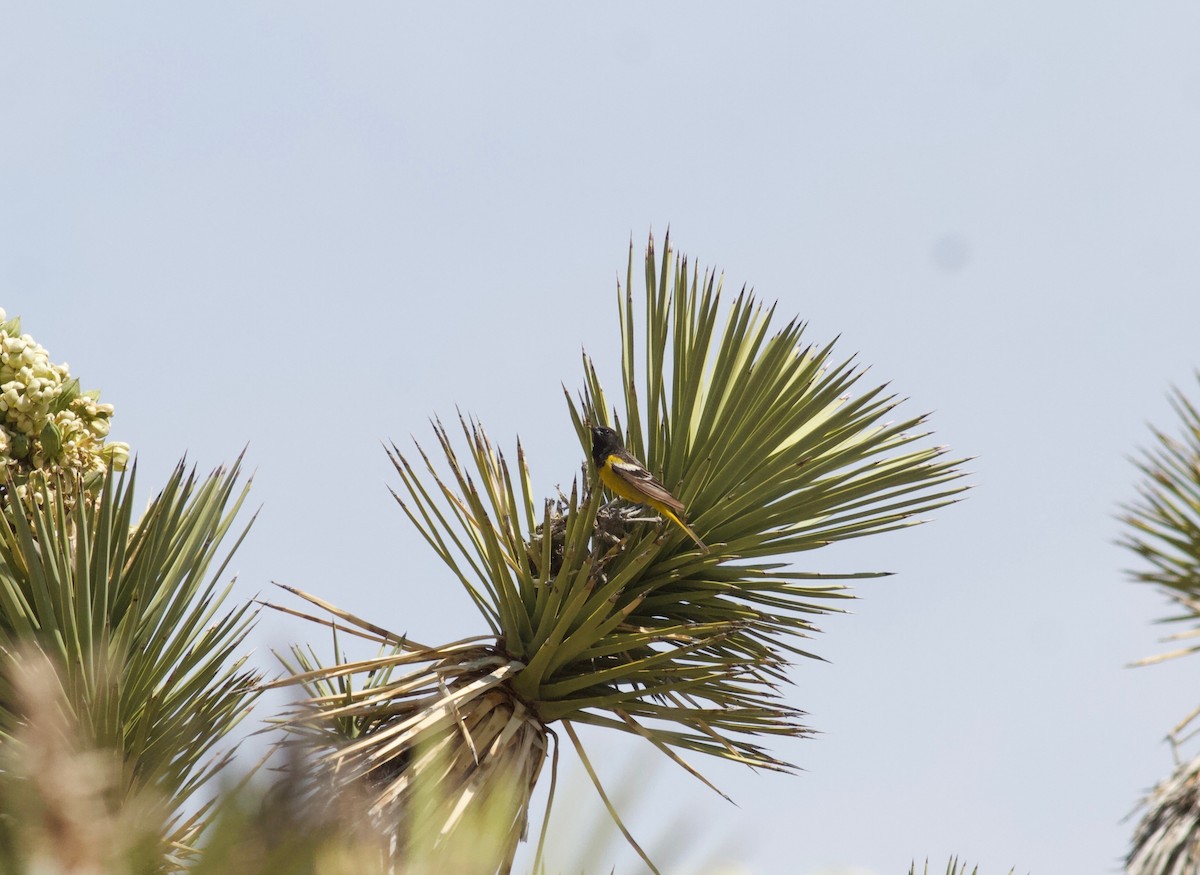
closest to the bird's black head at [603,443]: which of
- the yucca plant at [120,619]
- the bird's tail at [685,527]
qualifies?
the bird's tail at [685,527]

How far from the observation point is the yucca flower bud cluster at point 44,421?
10.8 ft

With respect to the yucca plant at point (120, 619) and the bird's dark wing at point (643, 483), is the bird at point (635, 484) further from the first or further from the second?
the yucca plant at point (120, 619)

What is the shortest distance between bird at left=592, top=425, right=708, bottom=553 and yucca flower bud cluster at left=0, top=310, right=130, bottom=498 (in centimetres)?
165

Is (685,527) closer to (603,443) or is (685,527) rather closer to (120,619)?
(603,443)

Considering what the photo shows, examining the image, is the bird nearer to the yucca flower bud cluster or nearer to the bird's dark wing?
the bird's dark wing

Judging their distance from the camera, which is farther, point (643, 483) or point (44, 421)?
point (643, 483)

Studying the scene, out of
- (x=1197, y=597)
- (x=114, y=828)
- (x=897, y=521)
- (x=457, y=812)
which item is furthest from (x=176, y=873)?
(x=1197, y=597)

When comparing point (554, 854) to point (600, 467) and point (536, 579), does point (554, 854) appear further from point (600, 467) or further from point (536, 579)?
point (600, 467)

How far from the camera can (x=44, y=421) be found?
3363 mm

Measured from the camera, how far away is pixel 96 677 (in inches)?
123

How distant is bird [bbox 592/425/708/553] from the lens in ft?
13.5

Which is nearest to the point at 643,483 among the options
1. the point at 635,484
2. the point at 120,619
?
the point at 635,484

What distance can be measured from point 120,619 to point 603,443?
5.88 feet

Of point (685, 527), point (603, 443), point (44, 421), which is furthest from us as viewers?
point (603, 443)
